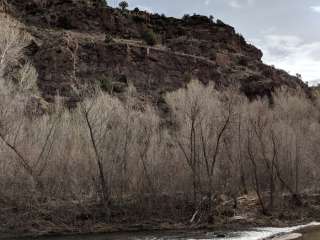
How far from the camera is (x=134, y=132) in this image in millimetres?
40406

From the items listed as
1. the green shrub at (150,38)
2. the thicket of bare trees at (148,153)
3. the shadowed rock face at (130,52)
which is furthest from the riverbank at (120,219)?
the green shrub at (150,38)

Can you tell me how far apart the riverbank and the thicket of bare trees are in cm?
62

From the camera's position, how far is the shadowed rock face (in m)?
70.6

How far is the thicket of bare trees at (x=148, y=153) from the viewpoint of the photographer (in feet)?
116

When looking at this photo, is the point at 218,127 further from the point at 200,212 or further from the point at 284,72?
the point at 284,72

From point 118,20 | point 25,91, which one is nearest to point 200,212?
point 25,91

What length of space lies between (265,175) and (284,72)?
2114 inches

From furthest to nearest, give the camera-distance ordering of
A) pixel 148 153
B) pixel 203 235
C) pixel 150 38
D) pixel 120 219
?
1. pixel 150 38
2. pixel 148 153
3. pixel 120 219
4. pixel 203 235

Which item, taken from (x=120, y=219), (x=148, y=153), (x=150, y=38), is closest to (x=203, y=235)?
(x=120, y=219)

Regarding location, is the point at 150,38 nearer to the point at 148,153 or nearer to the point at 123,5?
the point at 123,5

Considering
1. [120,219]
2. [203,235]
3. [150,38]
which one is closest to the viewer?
[203,235]

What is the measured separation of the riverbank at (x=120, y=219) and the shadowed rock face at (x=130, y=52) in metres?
25.1

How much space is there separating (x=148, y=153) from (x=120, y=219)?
746 cm

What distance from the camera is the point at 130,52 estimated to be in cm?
8044
